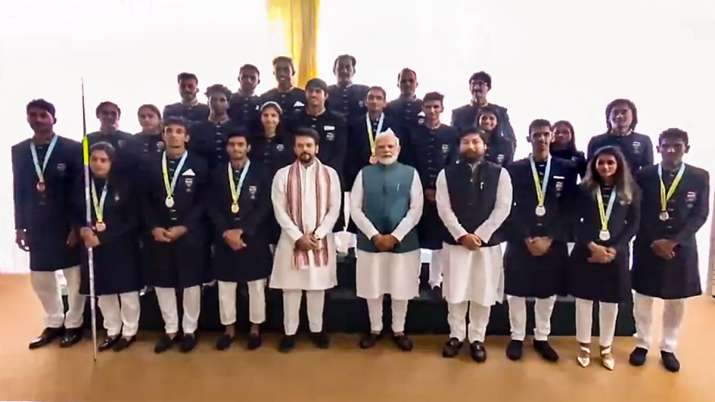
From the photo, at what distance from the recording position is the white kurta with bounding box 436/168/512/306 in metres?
3.53

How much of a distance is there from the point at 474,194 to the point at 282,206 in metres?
1.11

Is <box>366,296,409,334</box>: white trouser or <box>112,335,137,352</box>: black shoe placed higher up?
<box>366,296,409,334</box>: white trouser

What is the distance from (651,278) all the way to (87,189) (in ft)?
10.5

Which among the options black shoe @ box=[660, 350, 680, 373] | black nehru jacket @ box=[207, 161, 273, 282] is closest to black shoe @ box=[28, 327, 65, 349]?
black nehru jacket @ box=[207, 161, 273, 282]

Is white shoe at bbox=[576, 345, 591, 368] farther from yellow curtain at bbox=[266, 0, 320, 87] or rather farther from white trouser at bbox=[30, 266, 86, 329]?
white trouser at bbox=[30, 266, 86, 329]

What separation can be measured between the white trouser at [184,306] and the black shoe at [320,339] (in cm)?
73

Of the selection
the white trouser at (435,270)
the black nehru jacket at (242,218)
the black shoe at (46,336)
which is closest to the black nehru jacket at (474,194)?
the white trouser at (435,270)

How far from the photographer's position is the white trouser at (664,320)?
3.53 meters

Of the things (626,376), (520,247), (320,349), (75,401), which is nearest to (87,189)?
(75,401)

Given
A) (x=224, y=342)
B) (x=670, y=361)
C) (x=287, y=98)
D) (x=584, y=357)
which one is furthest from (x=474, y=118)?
(x=224, y=342)

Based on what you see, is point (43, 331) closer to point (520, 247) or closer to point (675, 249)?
point (520, 247)

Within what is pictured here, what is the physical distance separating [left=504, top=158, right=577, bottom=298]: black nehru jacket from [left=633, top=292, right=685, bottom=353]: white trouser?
461 millimetres

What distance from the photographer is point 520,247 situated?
142 inches

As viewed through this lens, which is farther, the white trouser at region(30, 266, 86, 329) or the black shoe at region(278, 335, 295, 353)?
the white trouser at region(30, 266, 86, 329)
